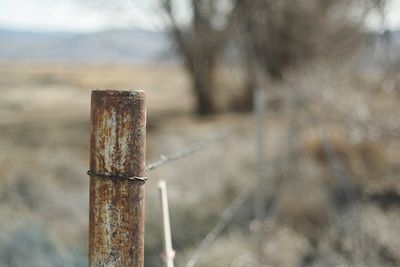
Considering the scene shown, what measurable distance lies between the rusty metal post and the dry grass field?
243cm

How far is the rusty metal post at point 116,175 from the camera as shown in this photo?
4.93 ft

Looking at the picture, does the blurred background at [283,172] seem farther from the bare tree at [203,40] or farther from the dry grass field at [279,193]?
the bare tree at [203,40]

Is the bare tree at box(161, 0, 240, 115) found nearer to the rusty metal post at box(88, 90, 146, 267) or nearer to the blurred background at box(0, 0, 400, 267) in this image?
the blurred background at box(0, 0, 400, 267)

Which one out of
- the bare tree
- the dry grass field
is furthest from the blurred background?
the bare tree

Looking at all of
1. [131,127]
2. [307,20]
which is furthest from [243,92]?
[131,127]

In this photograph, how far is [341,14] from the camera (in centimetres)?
1148

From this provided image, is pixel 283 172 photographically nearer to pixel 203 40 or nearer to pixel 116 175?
pixel 116 175

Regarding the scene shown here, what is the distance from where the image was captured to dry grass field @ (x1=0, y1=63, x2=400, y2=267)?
14.5 feet

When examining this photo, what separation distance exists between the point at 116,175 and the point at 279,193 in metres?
4.86

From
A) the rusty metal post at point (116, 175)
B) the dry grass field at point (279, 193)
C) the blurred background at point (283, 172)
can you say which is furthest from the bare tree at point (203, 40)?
the rusty metal post at point (116, 175)

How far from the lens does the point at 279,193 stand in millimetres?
6227

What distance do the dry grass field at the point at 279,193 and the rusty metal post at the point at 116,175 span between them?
2.43m

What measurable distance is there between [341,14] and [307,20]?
71 centimetres

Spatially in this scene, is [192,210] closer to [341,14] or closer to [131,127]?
[131,127]
